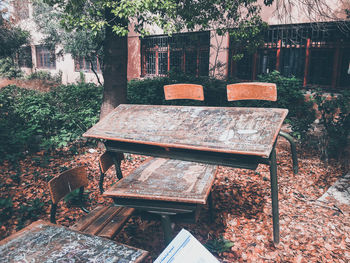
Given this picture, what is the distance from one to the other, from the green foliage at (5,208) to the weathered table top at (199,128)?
174 cm

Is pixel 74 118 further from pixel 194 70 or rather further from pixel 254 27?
pixel 194 70

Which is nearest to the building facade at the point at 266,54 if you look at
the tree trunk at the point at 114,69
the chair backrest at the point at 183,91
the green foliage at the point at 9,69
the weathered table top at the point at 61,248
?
the tree trunk at the point at 114,69

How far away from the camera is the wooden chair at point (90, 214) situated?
6.72ft

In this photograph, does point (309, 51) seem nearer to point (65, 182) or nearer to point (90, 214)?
point (90, 214)

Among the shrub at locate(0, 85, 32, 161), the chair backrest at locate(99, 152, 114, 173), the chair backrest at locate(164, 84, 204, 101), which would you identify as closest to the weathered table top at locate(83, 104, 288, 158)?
the chair backrest at locate(99, 152, 114, 173)

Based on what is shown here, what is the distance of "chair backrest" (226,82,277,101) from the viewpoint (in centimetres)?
286

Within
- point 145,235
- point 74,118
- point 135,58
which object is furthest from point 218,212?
point 135,58

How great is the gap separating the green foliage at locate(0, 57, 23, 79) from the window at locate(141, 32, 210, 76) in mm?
10376

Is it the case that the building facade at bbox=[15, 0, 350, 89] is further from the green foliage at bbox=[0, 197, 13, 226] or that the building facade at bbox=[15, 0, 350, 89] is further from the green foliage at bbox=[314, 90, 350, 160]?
the green foliage at bbox=[0, 197, 13, 226]

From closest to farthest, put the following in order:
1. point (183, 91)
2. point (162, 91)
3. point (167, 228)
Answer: point (167, 228) < point (183, 91) < point (162, 91)

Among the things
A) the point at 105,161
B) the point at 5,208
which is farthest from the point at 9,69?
the point at 105,161

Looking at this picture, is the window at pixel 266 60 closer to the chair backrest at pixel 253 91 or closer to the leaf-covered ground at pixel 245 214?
the leaf-covered ground at pixel 245 214

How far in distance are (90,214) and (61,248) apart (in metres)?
1.02

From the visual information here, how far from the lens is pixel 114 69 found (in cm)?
535
